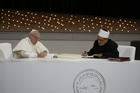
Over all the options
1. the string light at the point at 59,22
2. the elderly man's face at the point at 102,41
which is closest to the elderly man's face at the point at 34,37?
the elderly man's face at the point at 102,41

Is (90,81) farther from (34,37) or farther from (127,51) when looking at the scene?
(127,51)

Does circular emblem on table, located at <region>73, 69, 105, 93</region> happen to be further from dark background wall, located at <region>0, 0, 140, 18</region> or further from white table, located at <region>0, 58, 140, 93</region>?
dark background wall, located at <region>0, 0, 140, 18</region>

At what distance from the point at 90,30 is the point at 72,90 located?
403cm

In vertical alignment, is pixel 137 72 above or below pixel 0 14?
below

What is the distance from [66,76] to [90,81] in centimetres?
25

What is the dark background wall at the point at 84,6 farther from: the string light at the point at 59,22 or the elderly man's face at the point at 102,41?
the elderly man's face at the point at 102,41

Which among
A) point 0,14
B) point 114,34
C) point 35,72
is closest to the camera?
point 35,72

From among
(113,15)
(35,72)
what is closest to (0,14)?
(113,15)

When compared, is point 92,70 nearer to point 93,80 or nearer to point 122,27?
point 93,80

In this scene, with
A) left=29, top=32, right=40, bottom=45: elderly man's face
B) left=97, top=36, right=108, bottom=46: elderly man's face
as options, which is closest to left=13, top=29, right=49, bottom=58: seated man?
left=29, top=32, right=40, bottom=45: elderly man's face

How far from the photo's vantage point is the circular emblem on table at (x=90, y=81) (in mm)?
3574

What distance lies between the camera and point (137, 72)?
3.68m

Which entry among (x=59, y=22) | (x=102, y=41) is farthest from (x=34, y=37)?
(x=59, y=22)

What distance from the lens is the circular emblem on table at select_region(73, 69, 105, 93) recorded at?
3.57 meters
